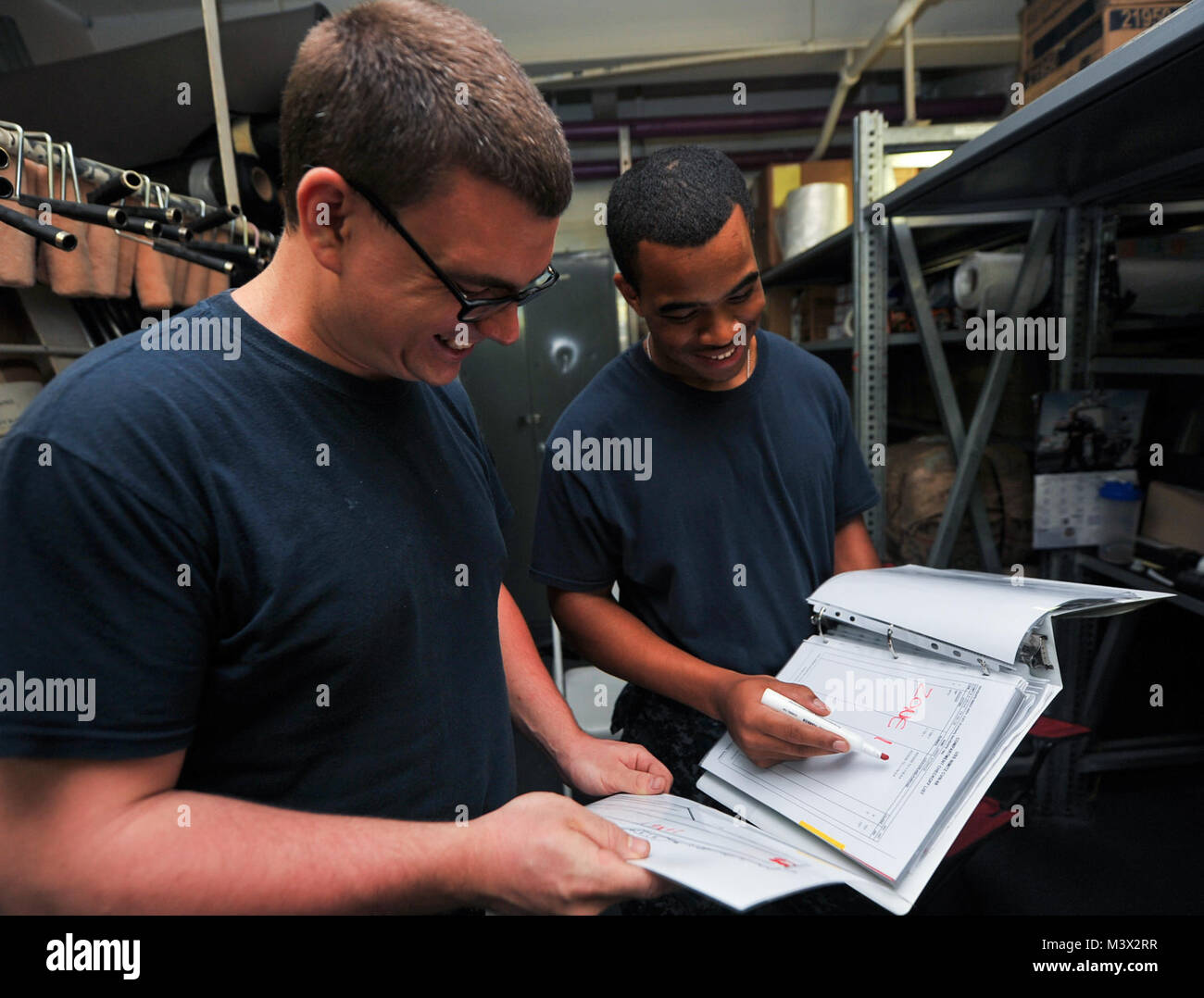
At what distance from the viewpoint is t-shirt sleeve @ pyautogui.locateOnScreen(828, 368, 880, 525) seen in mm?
1128

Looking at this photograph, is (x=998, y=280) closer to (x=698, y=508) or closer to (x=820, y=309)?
(x=820, y=309)

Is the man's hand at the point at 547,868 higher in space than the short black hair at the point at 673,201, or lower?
lower

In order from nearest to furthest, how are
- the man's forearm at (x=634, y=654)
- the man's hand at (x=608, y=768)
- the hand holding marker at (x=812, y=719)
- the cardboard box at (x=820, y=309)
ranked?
the hand holding marker at (x=812, y=719), the man's hand at (x=608, y=768), the man's forearm at (x=634, y=654), the cardboard box at (x=820, y=309)

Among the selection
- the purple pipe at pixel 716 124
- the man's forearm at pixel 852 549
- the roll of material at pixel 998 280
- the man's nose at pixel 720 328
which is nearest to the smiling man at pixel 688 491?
the man's nose at pixel 720 328

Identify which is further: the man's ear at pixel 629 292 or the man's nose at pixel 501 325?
the man's ear at pixel 629 292

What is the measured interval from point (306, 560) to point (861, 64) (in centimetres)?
341

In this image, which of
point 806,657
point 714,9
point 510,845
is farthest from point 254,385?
point 714,9

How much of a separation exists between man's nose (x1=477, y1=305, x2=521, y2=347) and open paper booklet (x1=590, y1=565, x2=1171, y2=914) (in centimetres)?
47

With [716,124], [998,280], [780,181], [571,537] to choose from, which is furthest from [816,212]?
[571,537]

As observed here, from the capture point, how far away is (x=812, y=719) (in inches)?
27.9

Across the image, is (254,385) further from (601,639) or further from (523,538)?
(523,538)

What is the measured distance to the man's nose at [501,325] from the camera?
2.03 feet

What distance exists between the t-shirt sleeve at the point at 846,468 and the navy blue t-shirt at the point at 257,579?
643 mm

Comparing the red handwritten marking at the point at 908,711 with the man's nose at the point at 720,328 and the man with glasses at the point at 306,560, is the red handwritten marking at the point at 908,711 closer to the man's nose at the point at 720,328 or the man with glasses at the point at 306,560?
the man with glasses at the point at 306,560
